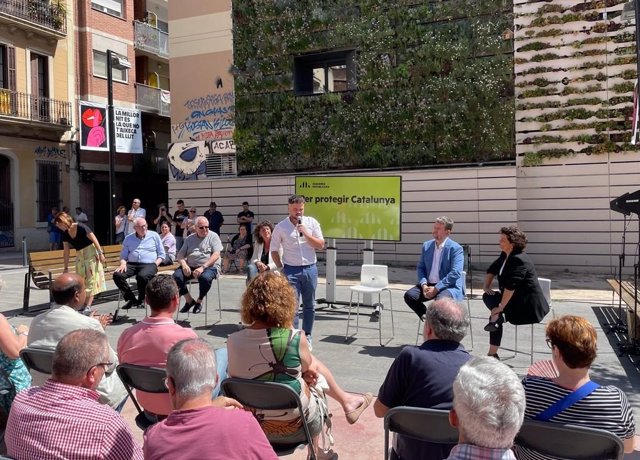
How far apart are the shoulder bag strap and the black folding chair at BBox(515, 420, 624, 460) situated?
0.66ft

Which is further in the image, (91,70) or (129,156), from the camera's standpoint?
(129,156)

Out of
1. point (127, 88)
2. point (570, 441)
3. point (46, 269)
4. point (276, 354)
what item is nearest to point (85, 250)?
point (46, 269)

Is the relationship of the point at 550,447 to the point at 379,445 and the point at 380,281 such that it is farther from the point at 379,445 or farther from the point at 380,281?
the point at 380,281

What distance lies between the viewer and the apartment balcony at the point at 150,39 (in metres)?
26.8

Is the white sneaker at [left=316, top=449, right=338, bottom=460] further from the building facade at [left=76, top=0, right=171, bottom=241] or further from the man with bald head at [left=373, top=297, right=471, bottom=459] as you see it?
the building facade at [left=76, top=0, right=171, bottom=241]

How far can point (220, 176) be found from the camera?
18859mm

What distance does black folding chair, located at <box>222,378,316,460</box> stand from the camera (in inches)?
124

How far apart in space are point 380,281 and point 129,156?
2107 centimetres

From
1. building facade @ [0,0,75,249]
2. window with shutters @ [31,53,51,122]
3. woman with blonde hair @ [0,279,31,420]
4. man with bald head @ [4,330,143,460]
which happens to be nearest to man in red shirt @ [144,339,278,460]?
man with bald head @ [4,330,143,460]

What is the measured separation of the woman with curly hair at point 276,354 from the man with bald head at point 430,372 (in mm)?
472

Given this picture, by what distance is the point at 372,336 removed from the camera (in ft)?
25.6

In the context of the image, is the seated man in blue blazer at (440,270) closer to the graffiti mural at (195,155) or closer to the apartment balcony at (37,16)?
the graffiti mural at (195,155)

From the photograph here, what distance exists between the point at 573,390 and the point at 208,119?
Answer: 17569 mm

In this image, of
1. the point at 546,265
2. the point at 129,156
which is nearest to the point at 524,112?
the point at 546,265
